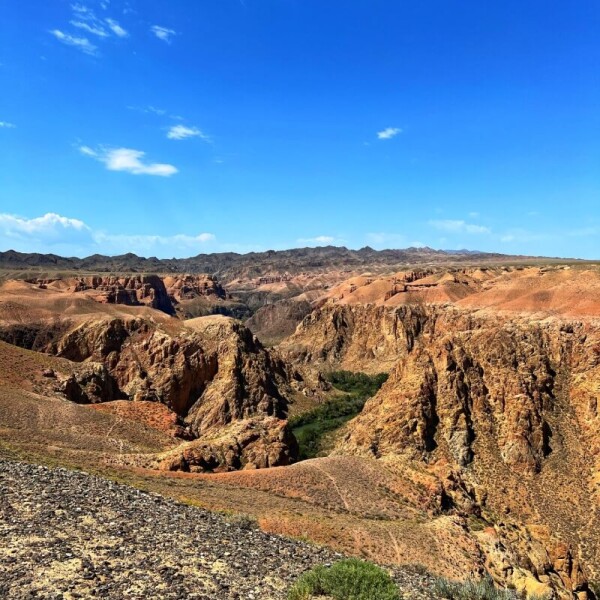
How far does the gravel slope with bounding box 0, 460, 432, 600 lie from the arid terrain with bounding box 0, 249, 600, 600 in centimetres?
83

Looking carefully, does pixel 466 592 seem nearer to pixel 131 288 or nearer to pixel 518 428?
pixel 518 428

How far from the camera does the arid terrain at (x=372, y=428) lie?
76.3ft

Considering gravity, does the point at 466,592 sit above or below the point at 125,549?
below

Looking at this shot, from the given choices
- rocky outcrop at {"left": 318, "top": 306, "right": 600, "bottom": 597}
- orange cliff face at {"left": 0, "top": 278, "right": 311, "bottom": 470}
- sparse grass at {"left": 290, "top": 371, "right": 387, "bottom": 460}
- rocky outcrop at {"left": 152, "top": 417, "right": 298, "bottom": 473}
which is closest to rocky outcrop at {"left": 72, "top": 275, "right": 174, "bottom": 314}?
orange cliff face at {"left": 0, "top": 278, "right": 311, "bottom": 470}

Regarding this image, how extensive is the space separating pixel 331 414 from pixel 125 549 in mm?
67147

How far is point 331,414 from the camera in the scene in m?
78.8

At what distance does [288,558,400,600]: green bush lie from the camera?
1207 centimetres

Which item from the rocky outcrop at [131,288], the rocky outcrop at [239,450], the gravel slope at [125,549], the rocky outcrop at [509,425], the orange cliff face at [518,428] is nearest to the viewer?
the gravel slope at [125,549]

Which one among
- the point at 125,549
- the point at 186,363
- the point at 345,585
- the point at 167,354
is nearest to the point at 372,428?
the point at 186,363

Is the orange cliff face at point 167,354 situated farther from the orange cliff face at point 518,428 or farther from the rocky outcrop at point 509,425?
the orange cliff face at point 518,428

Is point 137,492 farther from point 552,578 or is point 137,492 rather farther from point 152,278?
point 152,278

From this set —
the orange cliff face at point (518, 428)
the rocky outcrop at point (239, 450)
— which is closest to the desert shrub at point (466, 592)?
the orange cliff face at point (518, 428)

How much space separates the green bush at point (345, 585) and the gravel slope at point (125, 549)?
23.8 inches

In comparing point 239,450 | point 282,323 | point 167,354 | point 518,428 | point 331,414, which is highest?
point 167,354
